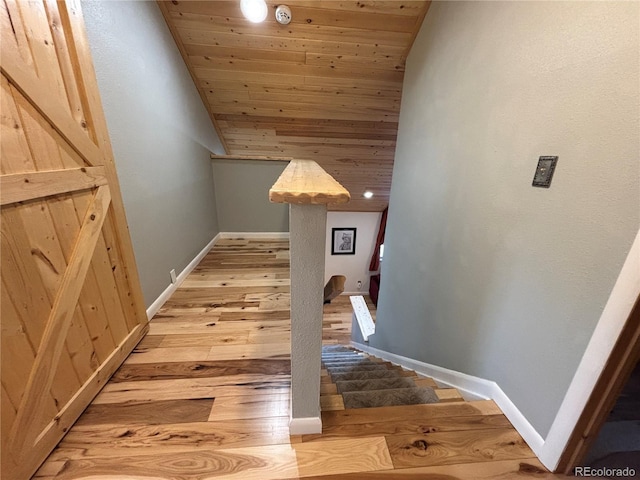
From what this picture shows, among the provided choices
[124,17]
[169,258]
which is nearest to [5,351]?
[169,258]

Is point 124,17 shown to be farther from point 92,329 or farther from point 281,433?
point 281,433

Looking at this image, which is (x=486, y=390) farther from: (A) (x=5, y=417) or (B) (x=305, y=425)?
(A) (x=5, y=417)

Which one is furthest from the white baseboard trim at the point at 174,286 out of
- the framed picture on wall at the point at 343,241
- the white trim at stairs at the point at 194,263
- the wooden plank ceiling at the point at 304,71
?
the framed picture on wall at the point at 343,241

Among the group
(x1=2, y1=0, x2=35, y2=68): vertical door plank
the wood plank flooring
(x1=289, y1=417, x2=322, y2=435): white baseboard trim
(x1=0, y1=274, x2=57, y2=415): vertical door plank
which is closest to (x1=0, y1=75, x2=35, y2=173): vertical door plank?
(x1=2, y1=0, x2=35, y2=68): vertical door plank

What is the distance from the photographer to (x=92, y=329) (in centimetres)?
113

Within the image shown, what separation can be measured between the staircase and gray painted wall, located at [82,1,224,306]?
1.35 meters

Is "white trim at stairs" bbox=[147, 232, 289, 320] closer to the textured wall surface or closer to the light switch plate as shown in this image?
the textured wall surface

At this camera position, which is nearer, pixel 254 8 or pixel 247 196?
pixel 254 8

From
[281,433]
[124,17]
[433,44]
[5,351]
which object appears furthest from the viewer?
[433,44]

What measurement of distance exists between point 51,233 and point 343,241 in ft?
17.5

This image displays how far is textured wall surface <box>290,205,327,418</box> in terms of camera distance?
0.76 m

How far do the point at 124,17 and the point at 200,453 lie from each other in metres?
2.31

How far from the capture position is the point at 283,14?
1972 millimetres

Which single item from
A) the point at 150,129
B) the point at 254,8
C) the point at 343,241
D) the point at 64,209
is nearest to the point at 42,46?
the point at 64,209
